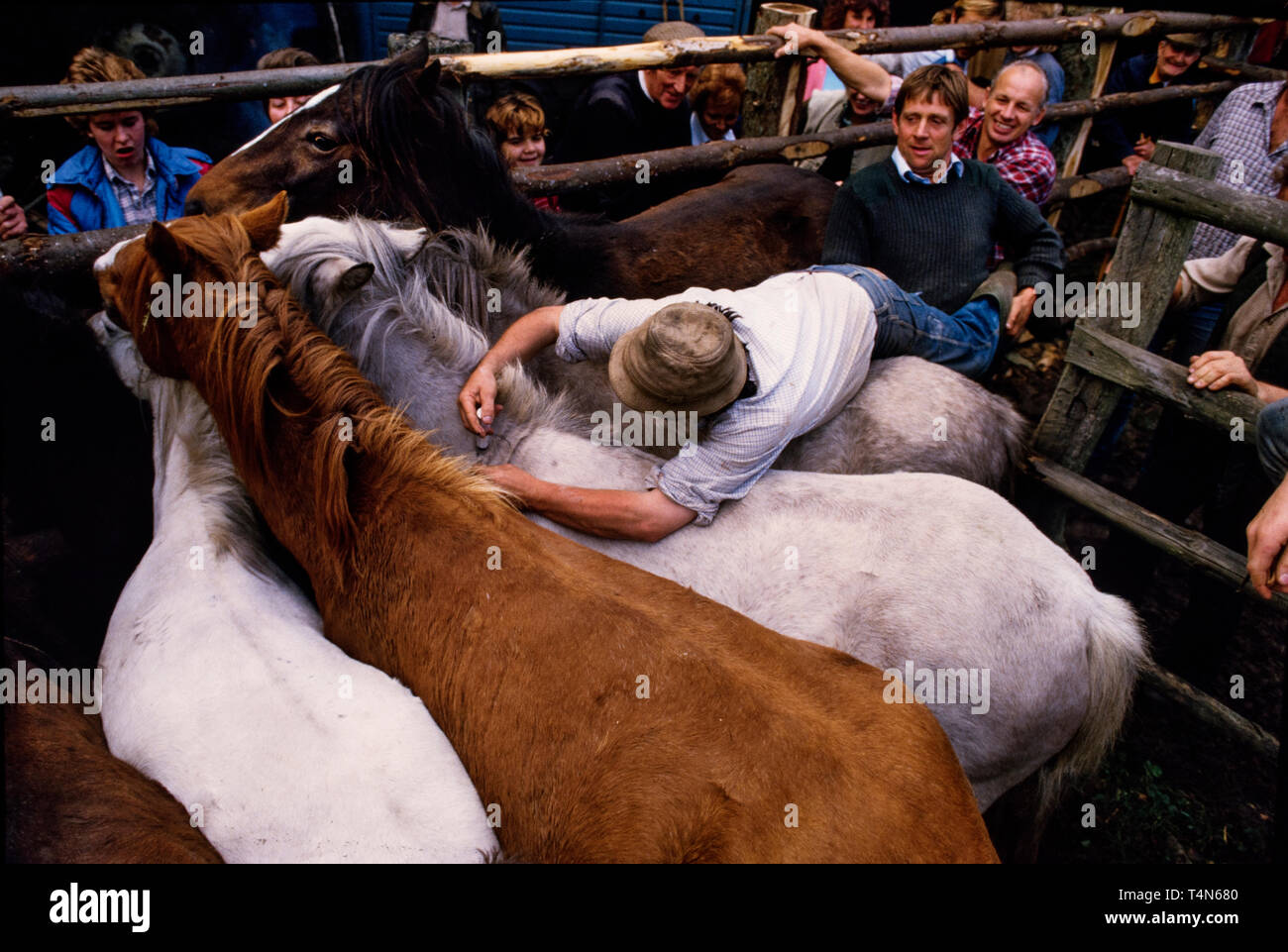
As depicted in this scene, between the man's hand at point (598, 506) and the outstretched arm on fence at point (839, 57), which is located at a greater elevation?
the outstretched arm on fence at point (839, 57)

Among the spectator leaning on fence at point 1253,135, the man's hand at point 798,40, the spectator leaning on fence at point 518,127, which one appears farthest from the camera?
the man's hand at point 798,40

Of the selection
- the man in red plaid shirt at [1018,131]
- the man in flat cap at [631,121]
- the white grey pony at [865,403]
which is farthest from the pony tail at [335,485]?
the man in red plaid shirt at [1018,131]

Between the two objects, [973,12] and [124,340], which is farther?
[973,12]

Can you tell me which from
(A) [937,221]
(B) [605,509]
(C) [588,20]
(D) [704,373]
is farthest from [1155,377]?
(C) [588,20]

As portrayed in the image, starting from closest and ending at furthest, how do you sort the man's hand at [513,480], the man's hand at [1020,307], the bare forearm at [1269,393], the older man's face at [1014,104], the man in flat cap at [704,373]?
the man in flat cap at [704,373] → the man's hand at [513,480] → the bare forearm at [1269,393] → the man's hand at [1020,307] → the older man's face at [1014,104]

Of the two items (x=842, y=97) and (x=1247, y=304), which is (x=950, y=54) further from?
(x=1247, y=304)

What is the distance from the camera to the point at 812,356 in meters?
2.47

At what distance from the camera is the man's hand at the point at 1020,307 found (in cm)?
351

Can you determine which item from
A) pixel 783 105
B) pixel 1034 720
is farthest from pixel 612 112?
pixel 1034 720

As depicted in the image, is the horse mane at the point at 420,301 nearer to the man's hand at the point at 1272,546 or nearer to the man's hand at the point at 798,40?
the man's hand at the point at 1272,546

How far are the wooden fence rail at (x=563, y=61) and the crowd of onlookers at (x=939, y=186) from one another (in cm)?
15

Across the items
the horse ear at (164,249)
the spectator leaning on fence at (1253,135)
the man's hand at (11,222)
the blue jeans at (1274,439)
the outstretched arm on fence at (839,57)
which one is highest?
the outstretched arm on fence at (839,57)
